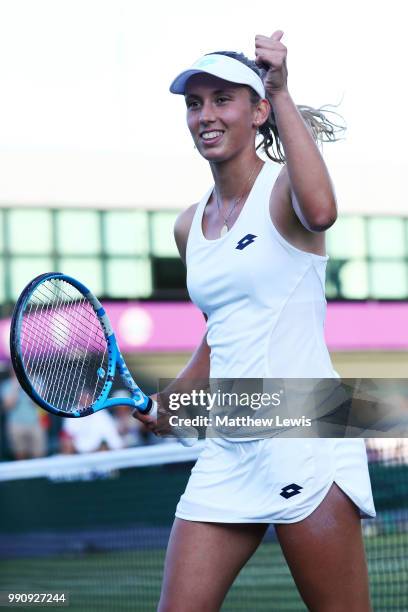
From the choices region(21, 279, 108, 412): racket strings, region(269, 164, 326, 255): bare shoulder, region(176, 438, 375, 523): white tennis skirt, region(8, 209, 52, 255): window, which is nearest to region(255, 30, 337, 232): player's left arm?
region(269, 164, 326, 255): bare shoulder

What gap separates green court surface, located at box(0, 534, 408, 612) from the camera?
5852mm

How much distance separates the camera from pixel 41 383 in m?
3.34

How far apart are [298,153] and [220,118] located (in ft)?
1.19

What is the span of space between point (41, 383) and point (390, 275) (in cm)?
1622

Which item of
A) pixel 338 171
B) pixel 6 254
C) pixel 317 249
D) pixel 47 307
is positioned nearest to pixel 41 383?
pixel 47 307

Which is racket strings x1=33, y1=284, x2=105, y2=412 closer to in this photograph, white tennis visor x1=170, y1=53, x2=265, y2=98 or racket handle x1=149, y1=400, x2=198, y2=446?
racket handle x1=149, y1=400, x2=198, y2=446

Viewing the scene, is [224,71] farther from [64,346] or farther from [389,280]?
[389,280]

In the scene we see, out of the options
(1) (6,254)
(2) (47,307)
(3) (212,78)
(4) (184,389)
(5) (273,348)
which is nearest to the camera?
(5) (273,348)

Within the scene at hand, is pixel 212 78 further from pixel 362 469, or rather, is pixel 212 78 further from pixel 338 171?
pixel 338 171

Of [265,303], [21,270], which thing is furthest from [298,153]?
[21,270]

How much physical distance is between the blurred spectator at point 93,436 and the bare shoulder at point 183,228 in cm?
720

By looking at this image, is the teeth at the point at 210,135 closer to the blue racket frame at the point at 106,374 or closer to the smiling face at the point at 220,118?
the smiling face at the point at 220,118

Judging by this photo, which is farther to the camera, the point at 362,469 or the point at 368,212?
the point at 368,212

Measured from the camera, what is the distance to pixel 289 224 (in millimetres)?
2857
